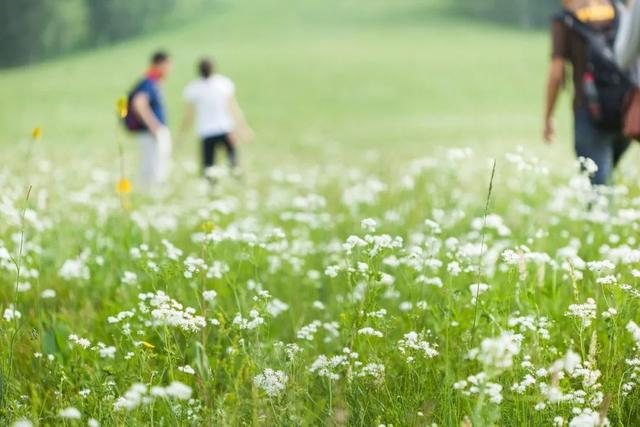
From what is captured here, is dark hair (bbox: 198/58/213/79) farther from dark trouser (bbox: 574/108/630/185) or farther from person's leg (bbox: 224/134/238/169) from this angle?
dark trouser (bbox: 574/108/630/185)

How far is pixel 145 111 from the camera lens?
12.3 metres

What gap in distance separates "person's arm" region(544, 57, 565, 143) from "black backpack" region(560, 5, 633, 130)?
0.41 metres

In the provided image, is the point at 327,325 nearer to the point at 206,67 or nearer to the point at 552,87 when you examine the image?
the point at 552,87

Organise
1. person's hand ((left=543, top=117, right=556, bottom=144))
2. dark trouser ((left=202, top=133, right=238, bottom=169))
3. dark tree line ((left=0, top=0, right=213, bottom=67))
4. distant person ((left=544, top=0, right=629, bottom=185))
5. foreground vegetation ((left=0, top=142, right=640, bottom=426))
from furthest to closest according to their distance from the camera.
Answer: dark tree line ((left=0, top=0, right=213, bottom=67)) < dark trouser ((left=202, top=133, right=238, bottom=169)) < person's hand ((left=543, top=117, right=556, bottom=144)) < distant person ((left=544, top=0, right=629, bottom=185)) < foreground vegetation ((left=0, top=142, right=640, bottom=426))

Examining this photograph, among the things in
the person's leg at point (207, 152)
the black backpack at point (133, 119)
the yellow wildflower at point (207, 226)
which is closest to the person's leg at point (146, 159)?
the black backpack at point (133, 119)

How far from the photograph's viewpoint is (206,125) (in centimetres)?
1275

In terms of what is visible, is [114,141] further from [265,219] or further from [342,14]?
[342,14]

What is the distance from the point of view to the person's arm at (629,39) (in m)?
4.60

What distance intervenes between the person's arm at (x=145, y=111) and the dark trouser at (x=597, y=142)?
25.0ft

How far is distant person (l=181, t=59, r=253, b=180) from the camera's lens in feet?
41.6

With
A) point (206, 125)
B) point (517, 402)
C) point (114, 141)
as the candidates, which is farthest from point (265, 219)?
point (114, 141)

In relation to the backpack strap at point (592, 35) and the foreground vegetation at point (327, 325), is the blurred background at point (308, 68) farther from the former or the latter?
the foreground vegetation at point (327, 325)

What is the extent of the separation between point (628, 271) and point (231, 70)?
4601 centimetres

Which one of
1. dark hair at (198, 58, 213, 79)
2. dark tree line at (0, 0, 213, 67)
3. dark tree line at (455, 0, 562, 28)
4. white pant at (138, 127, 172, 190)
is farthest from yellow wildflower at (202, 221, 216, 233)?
dark tree line at (455, 0, 562, 28)
